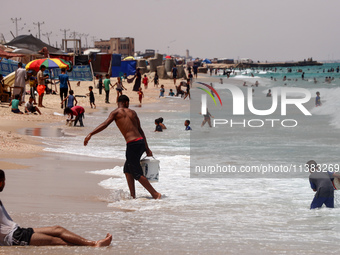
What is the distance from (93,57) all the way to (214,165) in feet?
101

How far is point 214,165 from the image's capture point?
38.6 feet

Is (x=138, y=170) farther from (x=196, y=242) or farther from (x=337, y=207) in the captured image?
(x=337, y=207)

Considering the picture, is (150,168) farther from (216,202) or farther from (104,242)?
(104,242)

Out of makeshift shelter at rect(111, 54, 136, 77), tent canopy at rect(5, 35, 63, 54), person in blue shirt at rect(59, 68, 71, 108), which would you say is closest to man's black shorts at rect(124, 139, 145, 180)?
person in blue shirt at rect(59, 68, 71, 108)

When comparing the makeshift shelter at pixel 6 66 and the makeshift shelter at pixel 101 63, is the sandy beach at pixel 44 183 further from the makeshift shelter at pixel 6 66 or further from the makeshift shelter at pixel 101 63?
the makeshift shelter at pixel 101 63

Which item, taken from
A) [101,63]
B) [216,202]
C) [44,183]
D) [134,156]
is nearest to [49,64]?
[101,63]

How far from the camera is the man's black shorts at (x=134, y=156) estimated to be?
780cm

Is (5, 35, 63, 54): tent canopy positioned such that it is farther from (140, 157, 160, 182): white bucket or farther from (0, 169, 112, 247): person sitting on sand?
(0, 169, 112, 247): person sitting on sand

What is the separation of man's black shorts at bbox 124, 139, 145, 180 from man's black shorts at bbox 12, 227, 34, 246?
262 cm

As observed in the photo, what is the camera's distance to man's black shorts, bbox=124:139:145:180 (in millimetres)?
7805

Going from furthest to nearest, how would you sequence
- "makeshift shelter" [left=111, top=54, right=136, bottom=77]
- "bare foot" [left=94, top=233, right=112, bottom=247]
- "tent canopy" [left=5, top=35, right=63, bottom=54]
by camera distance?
"makeshift shelter" [left=111, top=54, right=136, bottom=77] → "tent canopy" [left=5, top=35, right=63, bottom=54] → "bare foot" [left=94, top=233, right=112, bottom=247]

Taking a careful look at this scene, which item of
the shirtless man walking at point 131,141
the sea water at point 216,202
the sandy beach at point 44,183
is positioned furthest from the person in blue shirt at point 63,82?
the shirtless man walking at point 131,141

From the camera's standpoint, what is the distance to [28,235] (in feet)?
17.5

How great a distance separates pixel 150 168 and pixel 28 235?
9.64 feet
